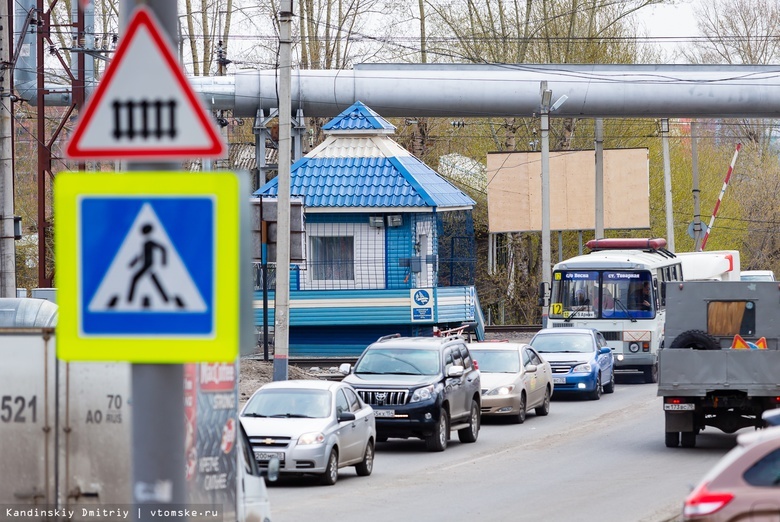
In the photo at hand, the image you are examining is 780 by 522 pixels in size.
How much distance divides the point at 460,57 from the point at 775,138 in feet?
81.3

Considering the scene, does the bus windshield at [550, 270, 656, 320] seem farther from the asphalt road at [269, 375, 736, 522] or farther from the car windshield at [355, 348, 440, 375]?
the car windshield at [355, 348, 440, 375]

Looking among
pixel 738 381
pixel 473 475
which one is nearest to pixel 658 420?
pixel 738 381

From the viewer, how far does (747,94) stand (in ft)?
115

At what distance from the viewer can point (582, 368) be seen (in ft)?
95.4

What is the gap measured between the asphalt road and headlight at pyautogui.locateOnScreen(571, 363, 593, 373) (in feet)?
15.2

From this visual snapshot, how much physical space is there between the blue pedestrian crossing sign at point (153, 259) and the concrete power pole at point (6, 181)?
63.9 ft

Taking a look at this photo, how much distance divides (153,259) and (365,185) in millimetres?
32158

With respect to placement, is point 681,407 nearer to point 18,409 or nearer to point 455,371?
point 455,371

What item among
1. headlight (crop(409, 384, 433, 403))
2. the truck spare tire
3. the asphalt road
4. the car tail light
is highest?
the truck spare tire

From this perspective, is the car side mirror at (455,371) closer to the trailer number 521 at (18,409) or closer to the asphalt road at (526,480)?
the asphalt road at (526,480)

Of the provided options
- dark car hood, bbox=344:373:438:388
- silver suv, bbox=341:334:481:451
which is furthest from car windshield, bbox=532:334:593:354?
dark car hood, bbox=344:373:438:388

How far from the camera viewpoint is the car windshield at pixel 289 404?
16531 millimetres

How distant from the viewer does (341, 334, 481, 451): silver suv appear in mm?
19922

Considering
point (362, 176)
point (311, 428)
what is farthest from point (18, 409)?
point (362, 176)
